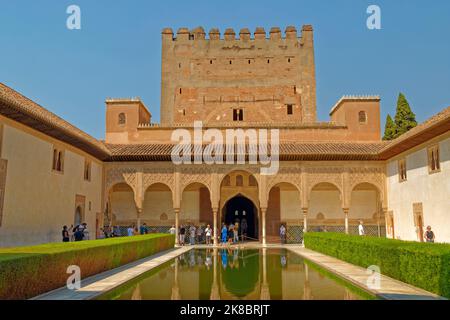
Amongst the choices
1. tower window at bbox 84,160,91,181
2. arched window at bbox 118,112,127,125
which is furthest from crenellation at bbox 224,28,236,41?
tower window at bbox 84,160,91,181

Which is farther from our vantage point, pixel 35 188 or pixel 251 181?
pixel 251 181

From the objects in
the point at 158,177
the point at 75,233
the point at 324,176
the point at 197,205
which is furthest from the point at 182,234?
the point at 75,233

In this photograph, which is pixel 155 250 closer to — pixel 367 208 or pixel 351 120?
pixel 367 208

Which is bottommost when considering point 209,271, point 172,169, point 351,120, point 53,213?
point 209,271

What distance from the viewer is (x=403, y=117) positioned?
32.1 meters

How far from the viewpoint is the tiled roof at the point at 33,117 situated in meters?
11.5

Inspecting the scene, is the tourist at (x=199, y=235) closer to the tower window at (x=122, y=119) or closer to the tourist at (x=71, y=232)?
the tourist at (x=71, y=232)

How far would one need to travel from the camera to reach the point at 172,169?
20.7 m

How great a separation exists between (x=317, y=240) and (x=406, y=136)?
5322 mm

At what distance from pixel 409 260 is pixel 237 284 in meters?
3.37

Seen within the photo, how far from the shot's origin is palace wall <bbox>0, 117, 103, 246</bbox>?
1208 cm

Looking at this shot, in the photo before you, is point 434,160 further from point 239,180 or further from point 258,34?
point 258,34

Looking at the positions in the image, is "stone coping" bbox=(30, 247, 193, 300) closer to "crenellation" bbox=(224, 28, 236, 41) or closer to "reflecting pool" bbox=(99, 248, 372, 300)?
"reflecting pool" bbox=(99, 248, 372, 300)
